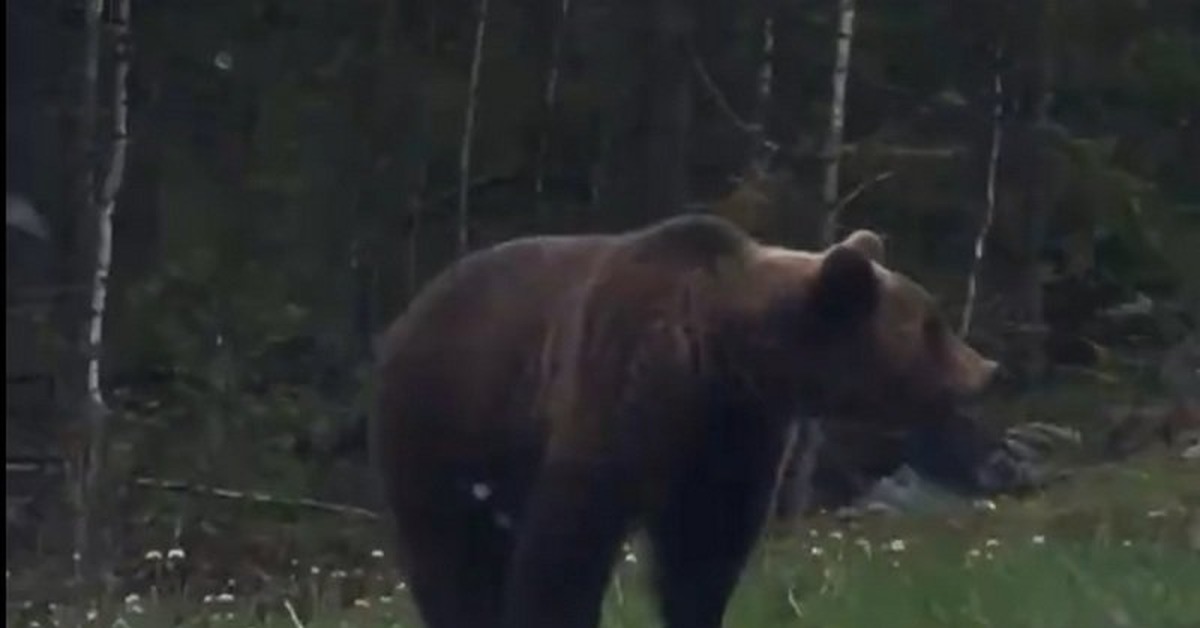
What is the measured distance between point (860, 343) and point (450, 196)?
347 inches

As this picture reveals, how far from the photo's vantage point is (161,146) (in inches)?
619

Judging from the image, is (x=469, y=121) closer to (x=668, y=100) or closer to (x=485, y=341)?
(x=668, y=100)

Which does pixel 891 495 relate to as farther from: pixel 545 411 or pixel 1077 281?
pixel 1077 281

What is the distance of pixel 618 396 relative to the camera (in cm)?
564

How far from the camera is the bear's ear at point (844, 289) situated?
5.74m

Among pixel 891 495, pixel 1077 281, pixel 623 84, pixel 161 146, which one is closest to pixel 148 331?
pixel 161 146

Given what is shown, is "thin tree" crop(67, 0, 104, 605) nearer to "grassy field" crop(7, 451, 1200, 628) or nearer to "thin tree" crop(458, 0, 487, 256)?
"grassy field" crop(7, 451, 1200, 628)

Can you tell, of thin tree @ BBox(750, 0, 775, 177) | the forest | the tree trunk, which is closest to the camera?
the forest

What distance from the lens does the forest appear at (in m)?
12.1

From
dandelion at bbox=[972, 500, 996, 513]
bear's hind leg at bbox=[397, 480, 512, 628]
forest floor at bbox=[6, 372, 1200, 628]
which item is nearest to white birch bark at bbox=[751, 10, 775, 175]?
forest floor at bbox=[6, 372, 1200, 628]

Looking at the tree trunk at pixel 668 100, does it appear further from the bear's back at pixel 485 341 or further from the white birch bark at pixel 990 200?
the bear's back at pixel 485 341

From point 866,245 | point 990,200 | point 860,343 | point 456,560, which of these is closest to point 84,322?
point 990,200

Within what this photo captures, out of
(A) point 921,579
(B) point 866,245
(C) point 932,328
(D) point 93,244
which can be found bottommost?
(D) point 93,244

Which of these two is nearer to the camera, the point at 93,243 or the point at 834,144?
the point at 834,144
